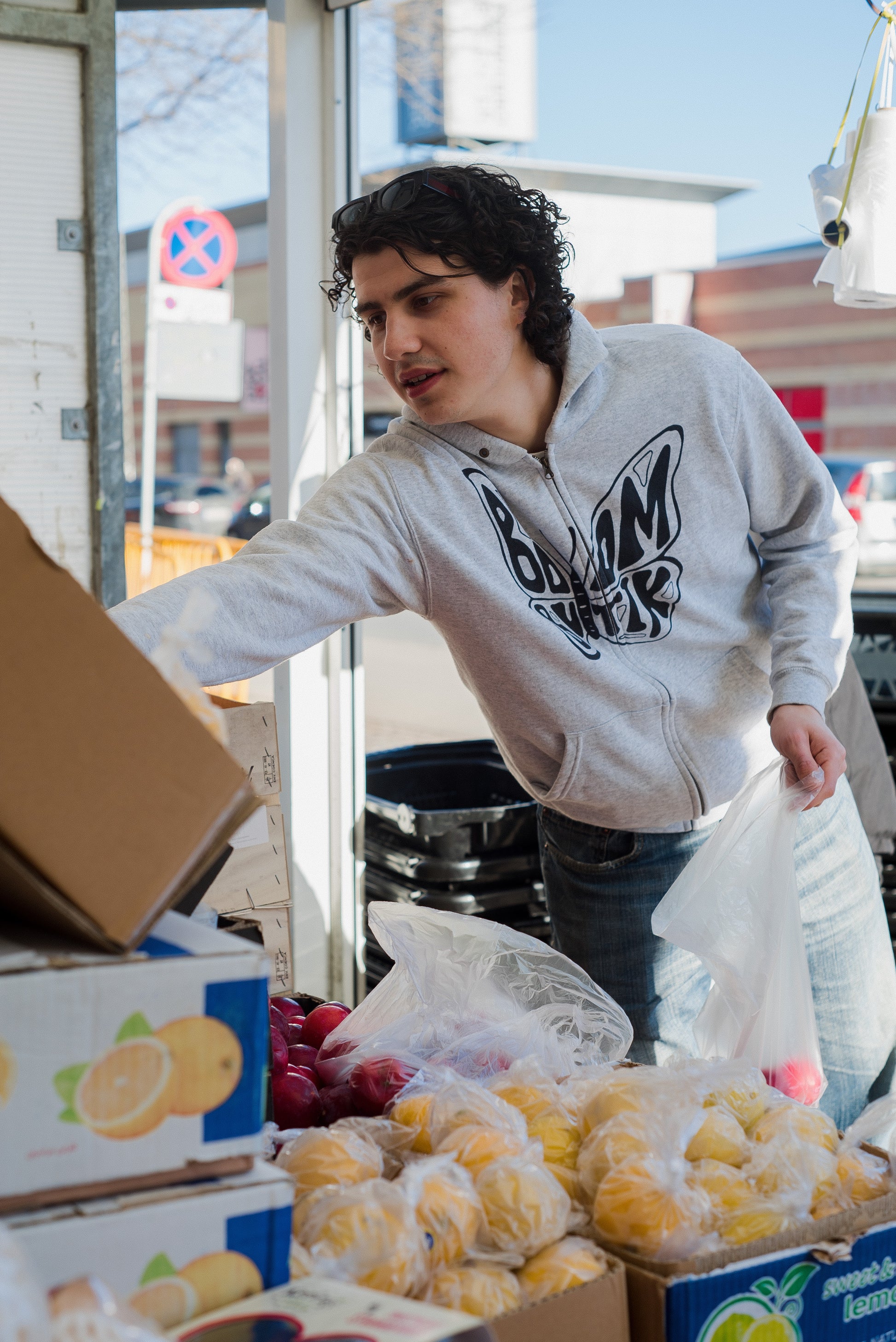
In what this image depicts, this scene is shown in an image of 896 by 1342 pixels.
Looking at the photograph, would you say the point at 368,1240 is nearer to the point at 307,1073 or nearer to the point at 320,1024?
the point at 307,1073

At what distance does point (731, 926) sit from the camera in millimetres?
1403

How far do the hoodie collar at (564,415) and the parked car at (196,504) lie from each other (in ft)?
44.8

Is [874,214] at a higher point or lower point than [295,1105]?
higher

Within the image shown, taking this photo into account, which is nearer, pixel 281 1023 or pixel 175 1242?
pixel 175 1242

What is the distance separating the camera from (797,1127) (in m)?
0.99

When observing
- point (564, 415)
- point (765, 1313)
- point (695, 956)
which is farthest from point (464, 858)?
point (765, 1313)

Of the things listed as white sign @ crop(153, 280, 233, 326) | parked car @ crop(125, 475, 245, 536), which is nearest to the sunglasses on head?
white sign @ crop(153, 280, 233, 326)

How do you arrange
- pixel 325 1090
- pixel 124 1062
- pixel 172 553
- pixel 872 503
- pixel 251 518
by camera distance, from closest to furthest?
pixel 124 1062 < pixel 325 1090 < pixel 172 553 < pixel 872 503 < pixel 251 518

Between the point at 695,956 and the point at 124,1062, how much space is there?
3.48 feet

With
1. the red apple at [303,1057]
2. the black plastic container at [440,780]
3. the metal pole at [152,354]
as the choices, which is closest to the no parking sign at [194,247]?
the metal pole at [152,354]

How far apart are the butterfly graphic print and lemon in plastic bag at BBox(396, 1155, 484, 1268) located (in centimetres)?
77

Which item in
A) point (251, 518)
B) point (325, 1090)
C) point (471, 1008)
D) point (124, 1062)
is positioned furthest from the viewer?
point (251, 518)

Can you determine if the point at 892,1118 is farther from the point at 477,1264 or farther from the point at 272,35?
the point at 272,35

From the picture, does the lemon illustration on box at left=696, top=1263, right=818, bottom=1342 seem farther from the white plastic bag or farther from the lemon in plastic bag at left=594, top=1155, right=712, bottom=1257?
the white plastic bag
